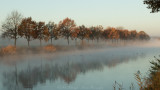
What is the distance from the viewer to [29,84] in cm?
1794

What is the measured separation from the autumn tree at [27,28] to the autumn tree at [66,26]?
1606cm

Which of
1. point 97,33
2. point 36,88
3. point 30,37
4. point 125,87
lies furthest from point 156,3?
point 97,33

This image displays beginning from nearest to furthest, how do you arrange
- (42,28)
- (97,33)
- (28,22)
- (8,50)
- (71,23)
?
(8,50), (28,22), (42,28), (71,23), (97,33)

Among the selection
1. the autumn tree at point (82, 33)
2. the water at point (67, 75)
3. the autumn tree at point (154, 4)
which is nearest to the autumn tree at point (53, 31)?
the autumn tree at point (82, 33)

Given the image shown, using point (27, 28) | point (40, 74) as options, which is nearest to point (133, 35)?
point (27, 28)

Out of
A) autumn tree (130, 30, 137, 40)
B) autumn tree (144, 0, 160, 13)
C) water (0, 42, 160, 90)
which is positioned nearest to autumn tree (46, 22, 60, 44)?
water (0, 42, 160, 90)

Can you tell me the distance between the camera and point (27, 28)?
61.1 metres

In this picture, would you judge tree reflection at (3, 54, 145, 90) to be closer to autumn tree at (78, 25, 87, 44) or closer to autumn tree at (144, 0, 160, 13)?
autumn tree at (144, 0, 160, 13)

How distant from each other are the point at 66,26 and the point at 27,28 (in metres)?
22.5

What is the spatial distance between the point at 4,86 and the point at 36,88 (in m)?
3.81

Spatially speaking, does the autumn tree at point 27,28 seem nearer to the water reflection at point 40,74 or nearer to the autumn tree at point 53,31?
the autumn tree at point 53,31

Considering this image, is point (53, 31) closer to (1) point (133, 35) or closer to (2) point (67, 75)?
(2) point (67, 75)

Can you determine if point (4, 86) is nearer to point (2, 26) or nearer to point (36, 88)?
point (36, 88)

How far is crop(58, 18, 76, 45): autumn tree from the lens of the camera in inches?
3068
